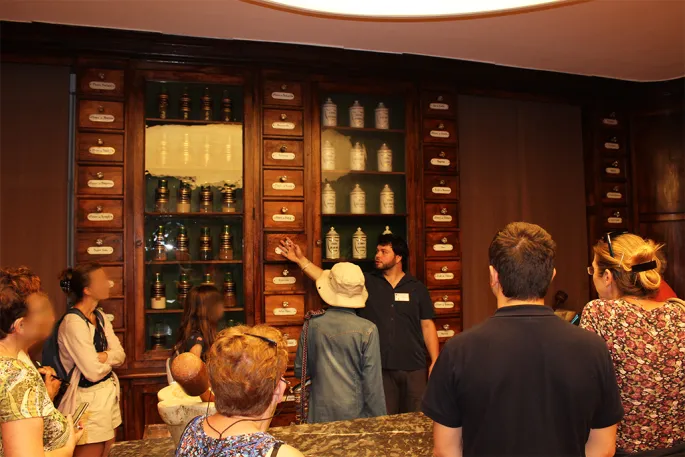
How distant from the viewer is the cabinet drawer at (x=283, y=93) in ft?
11.9

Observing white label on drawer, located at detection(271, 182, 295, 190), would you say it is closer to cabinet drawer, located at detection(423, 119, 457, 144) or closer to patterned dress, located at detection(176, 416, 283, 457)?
cabinet drawer, located at detection(423, 119, 457, 144)

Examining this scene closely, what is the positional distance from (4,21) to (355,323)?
2549mm

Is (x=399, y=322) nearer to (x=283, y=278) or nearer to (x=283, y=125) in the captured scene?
(x=283, y=278)

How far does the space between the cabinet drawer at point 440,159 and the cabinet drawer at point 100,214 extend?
1.99m

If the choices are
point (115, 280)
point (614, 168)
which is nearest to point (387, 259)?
point (115, 280)

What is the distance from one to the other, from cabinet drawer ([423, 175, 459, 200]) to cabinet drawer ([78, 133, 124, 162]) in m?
1.96

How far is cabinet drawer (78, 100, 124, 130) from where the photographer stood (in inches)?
130

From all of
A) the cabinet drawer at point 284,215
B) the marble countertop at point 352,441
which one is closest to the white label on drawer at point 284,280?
the cabinet drawer at point 284,215

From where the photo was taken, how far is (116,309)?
3.29 metres

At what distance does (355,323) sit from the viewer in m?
2.70

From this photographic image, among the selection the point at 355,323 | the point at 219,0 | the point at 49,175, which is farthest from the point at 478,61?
the point at 49,175

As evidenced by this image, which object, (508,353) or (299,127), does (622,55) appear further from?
(508,353)

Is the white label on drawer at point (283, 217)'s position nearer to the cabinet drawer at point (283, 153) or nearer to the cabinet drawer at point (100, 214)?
the cabinet drawer at point (283, 153)

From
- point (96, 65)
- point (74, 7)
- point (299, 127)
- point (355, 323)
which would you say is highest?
point (74, 7)
